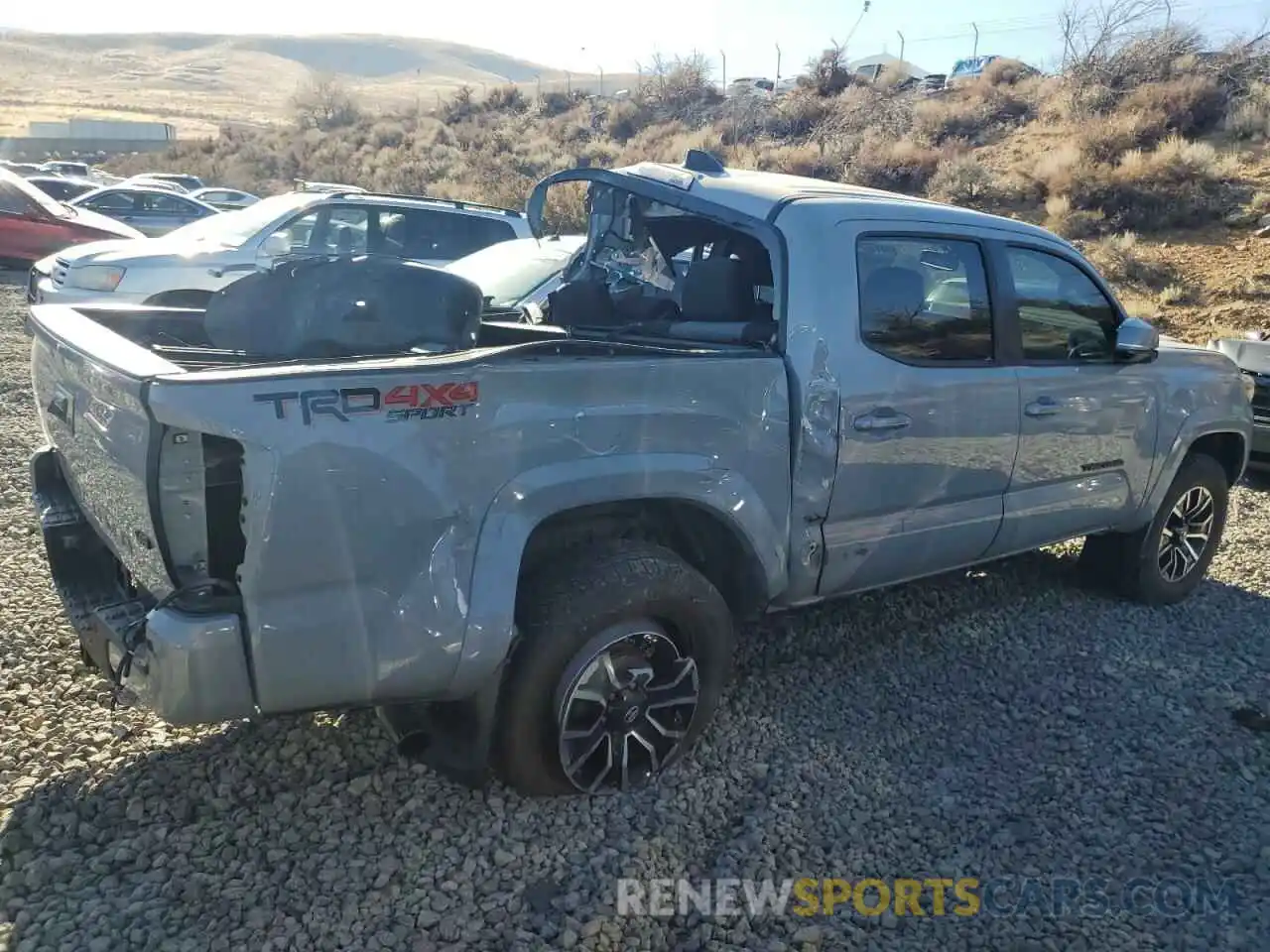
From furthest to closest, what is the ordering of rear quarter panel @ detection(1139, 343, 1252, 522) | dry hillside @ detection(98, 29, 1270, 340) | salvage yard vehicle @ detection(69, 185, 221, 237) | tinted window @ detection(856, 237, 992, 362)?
salvage yard vehicle @ detection(69, 185, 221, 237) → dry hillside @ detection(98, 29, 1270, 340) → rear quarter panel @ detection(1139, 343, 1252, 522) → tinted window @ detection(856, 237, 992, 362)

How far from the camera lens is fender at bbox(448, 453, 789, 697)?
2.93m

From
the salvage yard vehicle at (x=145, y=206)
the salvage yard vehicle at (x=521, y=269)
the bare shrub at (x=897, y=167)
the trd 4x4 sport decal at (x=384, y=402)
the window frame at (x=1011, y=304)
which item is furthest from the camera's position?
the bare shrub at (x=897, y=167)

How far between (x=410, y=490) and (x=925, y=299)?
230 cm

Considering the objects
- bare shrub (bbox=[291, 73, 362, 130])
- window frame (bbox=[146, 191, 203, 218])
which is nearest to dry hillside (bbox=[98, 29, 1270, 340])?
bare shrub (bbox=[291, 73, 362, 130])

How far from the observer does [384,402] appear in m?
2.69

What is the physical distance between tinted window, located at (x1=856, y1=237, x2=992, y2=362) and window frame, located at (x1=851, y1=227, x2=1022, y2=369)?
1cm

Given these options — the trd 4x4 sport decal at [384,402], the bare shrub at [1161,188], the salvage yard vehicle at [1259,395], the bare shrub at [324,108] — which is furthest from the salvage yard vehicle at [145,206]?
the bare shrub at [324,108]

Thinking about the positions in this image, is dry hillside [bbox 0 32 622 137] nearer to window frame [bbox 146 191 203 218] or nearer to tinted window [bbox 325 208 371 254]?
window frame [bbox 146 191 203 218]

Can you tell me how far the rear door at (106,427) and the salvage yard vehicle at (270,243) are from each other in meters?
6.22

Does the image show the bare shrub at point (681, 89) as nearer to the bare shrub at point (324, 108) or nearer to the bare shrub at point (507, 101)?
the bare shrub at point (507, 101)

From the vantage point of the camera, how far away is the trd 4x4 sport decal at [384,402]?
258 centimetres

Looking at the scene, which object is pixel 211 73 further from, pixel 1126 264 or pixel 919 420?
pixel 919 420

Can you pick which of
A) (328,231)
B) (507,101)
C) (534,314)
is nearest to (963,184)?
(328,231)

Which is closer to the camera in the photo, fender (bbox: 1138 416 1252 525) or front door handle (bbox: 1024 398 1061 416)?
front door handle (bbox: 1024 398 1061 416)
